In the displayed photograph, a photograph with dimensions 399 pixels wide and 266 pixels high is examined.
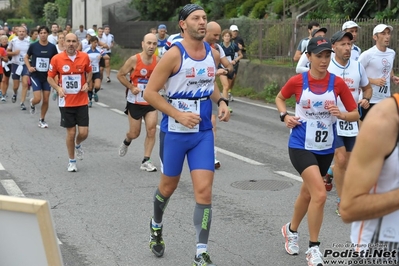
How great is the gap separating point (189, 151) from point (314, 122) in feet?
3.61

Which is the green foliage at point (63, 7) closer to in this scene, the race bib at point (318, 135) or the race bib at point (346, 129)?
the race bib at point (346, 129)

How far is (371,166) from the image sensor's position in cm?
289

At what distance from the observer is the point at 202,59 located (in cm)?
609

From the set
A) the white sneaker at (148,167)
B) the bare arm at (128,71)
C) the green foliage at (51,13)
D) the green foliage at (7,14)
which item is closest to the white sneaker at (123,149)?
the white sneaker at (148,167)

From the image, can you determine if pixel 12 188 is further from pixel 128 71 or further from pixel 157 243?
pixel 157 243

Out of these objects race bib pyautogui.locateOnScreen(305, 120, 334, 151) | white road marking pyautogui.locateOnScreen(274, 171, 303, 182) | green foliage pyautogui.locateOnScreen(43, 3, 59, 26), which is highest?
race bib pyautogui.locateOnScreen(305, 120, 334, 151)

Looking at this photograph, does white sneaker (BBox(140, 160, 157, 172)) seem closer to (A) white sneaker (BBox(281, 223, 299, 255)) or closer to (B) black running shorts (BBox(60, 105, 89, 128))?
(B) black running shorts (BBox(60, 105, 89, 128))

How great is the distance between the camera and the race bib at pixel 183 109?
6.09 meters

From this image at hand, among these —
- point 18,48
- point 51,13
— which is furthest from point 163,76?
point 51,13

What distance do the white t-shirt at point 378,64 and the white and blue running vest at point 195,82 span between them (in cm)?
409

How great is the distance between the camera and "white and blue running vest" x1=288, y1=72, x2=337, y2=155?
6387 millimetres

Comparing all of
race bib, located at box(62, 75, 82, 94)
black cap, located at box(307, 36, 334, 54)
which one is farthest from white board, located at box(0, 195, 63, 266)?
race bib, located at box(62, 75, 82, 94)

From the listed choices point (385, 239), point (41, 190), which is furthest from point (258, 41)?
point (385, 239)

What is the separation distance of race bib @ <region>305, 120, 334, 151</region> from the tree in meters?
32.5
